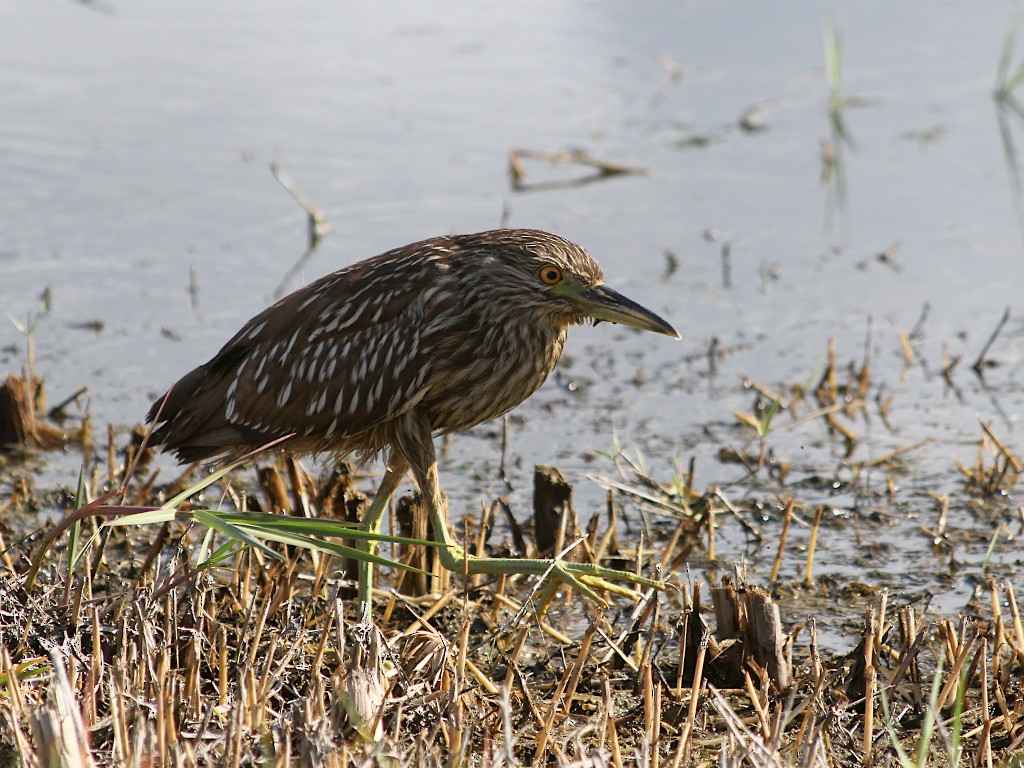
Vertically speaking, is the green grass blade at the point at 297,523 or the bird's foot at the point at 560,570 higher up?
the green grass blade at the point at 297,523

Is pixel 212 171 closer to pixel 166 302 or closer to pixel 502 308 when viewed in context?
pixel 166 302

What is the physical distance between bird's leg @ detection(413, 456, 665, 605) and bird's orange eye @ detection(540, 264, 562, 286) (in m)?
0.70

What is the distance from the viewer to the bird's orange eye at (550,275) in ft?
15.3

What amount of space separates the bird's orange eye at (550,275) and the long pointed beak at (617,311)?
95mm

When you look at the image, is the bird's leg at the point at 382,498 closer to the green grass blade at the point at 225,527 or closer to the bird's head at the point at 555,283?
the bird's head at the point at 555,283

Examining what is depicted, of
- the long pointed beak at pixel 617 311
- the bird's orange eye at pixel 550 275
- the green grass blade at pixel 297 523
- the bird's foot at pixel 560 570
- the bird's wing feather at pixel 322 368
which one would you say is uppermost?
the bird's orange eye at pixel 550 275

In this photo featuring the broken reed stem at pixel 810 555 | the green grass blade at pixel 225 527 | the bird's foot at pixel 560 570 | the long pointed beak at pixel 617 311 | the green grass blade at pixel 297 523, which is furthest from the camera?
the broken reed stem at pixel 810 555

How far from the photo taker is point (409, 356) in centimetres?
467

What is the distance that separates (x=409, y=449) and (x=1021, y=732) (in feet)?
6.95

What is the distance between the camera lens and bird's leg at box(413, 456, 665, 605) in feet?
14.2

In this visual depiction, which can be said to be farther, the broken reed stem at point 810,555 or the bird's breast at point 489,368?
the broken reed stem at point 810,555

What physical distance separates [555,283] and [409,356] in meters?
0.55

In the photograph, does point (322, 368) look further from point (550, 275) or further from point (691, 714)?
point (691, 714)

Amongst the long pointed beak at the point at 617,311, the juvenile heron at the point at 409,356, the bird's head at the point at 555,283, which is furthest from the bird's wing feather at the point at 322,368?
the long pointed beak at the point at 617,311
